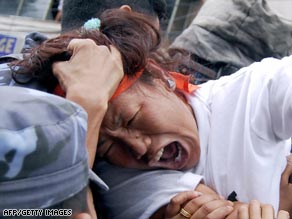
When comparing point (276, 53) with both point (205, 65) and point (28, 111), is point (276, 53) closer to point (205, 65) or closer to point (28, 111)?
point (205, 65)

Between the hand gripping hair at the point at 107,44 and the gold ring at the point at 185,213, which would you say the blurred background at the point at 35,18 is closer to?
the hand gripping hair at the point at 107,44

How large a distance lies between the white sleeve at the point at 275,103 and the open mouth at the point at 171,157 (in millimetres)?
181

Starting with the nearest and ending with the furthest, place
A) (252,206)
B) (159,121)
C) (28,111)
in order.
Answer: (28,111)
(252,206)
(159,121)

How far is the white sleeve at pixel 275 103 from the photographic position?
1270 millimetres

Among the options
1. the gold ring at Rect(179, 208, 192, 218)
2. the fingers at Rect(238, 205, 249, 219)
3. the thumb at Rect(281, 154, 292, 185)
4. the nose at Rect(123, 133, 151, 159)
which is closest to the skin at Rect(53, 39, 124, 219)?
the nose at Rect(123, 133, 151, 159)

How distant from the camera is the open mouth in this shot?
1.28 metres

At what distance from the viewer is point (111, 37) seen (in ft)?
4.39

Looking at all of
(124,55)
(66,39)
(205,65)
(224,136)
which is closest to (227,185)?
(224,136)

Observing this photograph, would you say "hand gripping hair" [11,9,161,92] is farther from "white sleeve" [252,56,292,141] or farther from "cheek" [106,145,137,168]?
"white sleeve" [252,56,292,141]

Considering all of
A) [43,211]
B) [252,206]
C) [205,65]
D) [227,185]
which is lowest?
[205,65]

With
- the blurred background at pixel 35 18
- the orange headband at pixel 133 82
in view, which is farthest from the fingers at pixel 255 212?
the blurred background at pixel 35 18

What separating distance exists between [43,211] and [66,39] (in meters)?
0.68

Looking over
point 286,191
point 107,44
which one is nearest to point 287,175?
point 286,191

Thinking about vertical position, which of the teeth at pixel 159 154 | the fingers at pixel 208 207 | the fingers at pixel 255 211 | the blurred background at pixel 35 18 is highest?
the fingers at pixel 255 211
